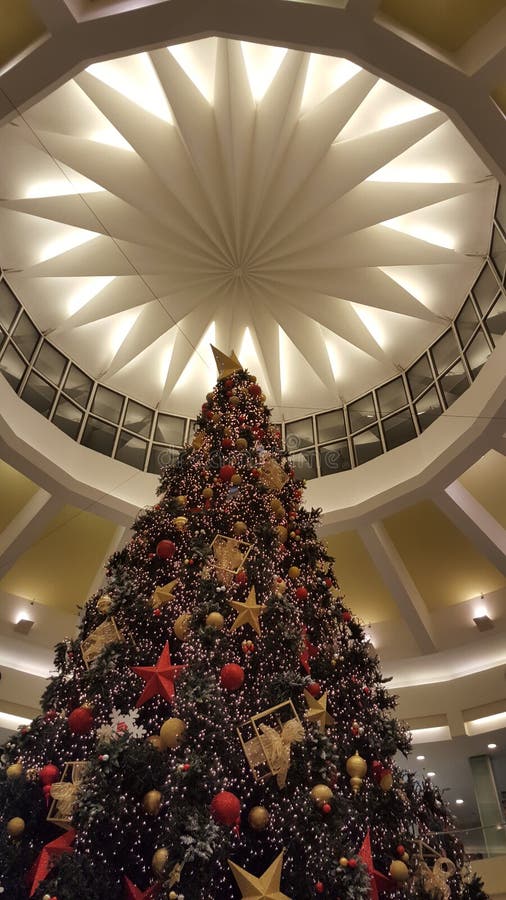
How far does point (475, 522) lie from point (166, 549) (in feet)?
25.4

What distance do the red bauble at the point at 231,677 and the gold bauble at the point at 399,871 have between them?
1399mm

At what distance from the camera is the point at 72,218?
31.8 ft

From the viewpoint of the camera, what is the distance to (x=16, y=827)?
11.3ft

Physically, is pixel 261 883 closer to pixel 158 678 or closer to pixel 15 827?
pixel 158 678

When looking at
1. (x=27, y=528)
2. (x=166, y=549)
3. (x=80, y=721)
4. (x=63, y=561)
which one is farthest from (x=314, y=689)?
(x=63, y=561)

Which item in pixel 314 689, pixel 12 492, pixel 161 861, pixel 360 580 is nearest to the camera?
pixel 161 861

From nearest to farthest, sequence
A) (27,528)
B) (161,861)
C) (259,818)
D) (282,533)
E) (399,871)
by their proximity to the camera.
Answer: (161,861), (259,818), (399,871), (282,533), (27,528)

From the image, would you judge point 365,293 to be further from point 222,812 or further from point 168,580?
point 222,812

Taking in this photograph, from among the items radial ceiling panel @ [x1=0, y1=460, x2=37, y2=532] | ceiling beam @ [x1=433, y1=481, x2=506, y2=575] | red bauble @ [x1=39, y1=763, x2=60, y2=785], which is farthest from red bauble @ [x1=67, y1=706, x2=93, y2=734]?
ceiling beam @ [x1=433, y1=481, x2=506, y2=575]

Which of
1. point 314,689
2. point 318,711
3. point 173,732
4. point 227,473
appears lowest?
point 173,732

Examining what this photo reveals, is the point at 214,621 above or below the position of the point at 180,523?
below

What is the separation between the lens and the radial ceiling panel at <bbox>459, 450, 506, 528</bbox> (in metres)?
11.1

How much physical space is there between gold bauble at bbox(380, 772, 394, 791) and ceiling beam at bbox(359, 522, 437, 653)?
26.0 feet

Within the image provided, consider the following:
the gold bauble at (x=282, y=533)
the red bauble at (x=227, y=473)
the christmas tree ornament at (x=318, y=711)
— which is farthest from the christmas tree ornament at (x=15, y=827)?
the red bauble at (x=227, y=473)
